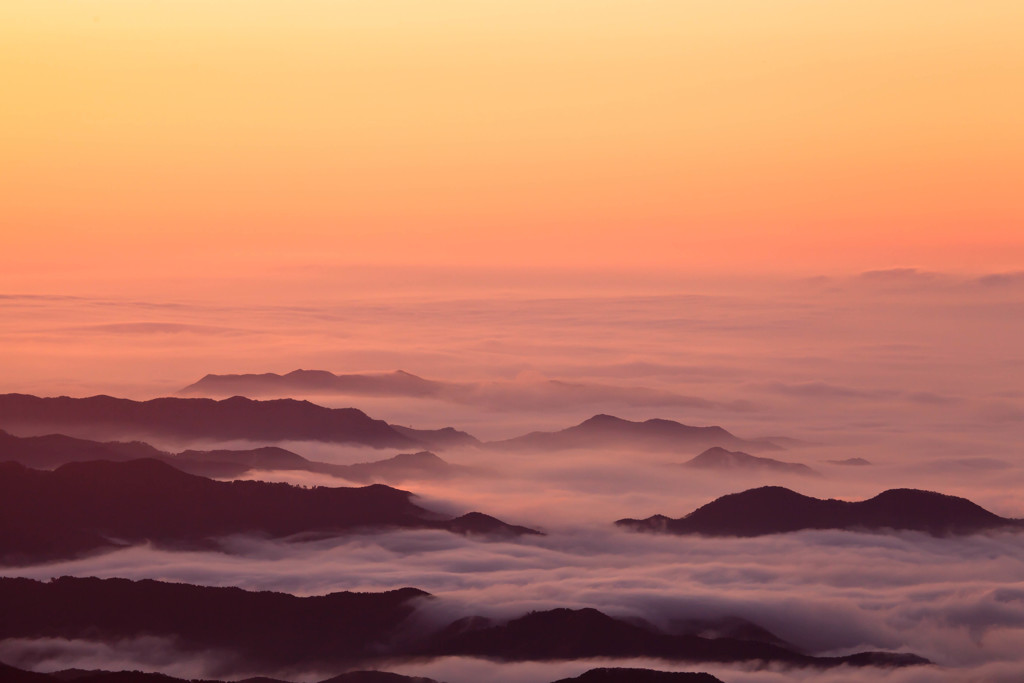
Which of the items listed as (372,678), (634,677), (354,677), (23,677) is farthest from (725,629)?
(23,677)

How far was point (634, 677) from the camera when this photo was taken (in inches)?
4970

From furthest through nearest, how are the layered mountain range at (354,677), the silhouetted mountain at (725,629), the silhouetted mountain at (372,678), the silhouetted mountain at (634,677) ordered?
the silhouetted mountain at (725,629), the silhouetted mountain at (372,678), the silhouetted mountain at (634,677), the layered mountain range at (354,677)

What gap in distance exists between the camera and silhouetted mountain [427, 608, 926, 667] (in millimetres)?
155125

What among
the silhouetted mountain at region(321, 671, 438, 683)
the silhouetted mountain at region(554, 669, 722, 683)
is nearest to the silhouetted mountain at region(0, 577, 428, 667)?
the silhouetted mountain at region(321, 671, 438, 683)

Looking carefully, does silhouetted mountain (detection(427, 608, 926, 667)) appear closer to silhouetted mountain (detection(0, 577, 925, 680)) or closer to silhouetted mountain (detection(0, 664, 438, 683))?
silhouetted mountain (detection(0, 577, 925, 680))

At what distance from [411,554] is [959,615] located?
77.8 metres

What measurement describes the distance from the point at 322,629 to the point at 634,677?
47218mm

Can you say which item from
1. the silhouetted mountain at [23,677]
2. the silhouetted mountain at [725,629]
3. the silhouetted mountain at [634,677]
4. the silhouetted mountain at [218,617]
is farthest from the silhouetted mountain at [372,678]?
the silhouetted mountain at [725,629]

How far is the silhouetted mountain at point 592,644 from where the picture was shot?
15512cm

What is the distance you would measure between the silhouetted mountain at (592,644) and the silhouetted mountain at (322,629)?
0.12 metres

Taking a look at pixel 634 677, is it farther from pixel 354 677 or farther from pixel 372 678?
pixel 354 677

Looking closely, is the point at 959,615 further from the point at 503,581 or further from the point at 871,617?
the point at 503,581

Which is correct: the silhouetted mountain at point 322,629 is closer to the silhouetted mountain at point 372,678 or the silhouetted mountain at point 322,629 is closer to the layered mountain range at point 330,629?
the layered mountain range at point 330,629

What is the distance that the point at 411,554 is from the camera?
649ft
